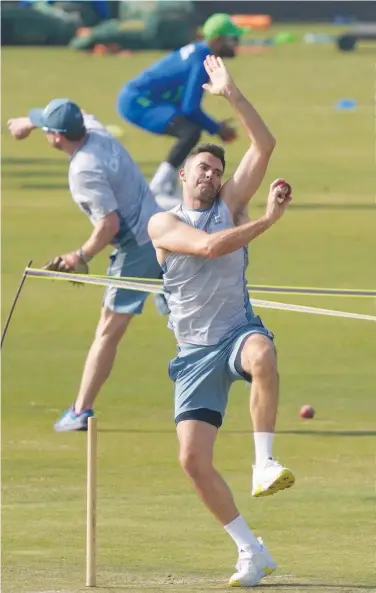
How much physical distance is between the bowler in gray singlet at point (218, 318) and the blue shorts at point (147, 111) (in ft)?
38.0

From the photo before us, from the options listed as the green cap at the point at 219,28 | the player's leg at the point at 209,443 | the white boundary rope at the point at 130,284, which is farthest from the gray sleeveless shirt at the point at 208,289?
the green cap at the point at 219,28

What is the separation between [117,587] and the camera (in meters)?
8.55

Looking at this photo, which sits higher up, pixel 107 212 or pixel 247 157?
pixel 247 157

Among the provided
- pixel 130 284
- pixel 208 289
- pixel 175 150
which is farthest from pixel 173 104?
pixel 208 289

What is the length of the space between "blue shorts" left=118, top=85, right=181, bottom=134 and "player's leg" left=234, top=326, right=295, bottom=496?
40.3 ft

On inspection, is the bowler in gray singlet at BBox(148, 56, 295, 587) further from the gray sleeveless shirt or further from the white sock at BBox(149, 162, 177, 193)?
the white sock at BBox(149, 162, 177, 193)

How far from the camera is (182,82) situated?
2038 centimetres

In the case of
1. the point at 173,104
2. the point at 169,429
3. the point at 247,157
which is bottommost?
the point at 173,104

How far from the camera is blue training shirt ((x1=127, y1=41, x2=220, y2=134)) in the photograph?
2014 centimetres

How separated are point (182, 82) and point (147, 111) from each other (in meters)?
0.55

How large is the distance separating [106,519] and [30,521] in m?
0.42

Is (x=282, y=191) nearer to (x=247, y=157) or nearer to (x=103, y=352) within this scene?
(x=247, y=157)

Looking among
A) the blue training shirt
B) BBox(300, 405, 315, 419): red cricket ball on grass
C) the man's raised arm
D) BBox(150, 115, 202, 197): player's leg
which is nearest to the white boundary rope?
BBox(300, 405, 315, 419): red cricket ball on grass

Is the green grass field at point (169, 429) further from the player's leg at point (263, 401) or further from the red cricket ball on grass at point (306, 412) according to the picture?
the player's leg at point (263, 401)
